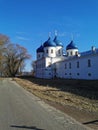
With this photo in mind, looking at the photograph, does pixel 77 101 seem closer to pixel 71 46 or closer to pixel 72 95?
pixel 72 95

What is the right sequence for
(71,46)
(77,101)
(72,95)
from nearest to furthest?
(77,101), (72,95), (71,46)

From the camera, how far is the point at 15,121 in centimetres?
1016

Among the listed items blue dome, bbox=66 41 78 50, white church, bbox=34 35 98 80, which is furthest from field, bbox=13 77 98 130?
blue dome, bbox=66 41 78 50

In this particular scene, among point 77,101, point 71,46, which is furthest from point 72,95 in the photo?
point 71,46

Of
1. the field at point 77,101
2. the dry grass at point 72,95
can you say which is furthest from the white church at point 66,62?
the field at point 77,101

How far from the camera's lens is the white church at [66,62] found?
56.5m

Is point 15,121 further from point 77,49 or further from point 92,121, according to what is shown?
point 77,49

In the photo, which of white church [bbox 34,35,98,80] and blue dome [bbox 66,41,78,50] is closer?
white church [bbox 34,35,98,80]

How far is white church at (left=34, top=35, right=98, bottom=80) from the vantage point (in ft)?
185

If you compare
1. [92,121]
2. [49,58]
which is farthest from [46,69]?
[92,121]

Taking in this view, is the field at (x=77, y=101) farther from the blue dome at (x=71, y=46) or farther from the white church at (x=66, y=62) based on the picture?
the blue dome at (x=71, y=46)

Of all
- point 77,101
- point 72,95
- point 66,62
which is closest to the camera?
point 77,101

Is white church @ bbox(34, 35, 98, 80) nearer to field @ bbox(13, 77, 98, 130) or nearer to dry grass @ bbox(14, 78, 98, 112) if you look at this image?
dry grass @ bbox(14, 78, 98, 112)

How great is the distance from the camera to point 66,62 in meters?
73.0
